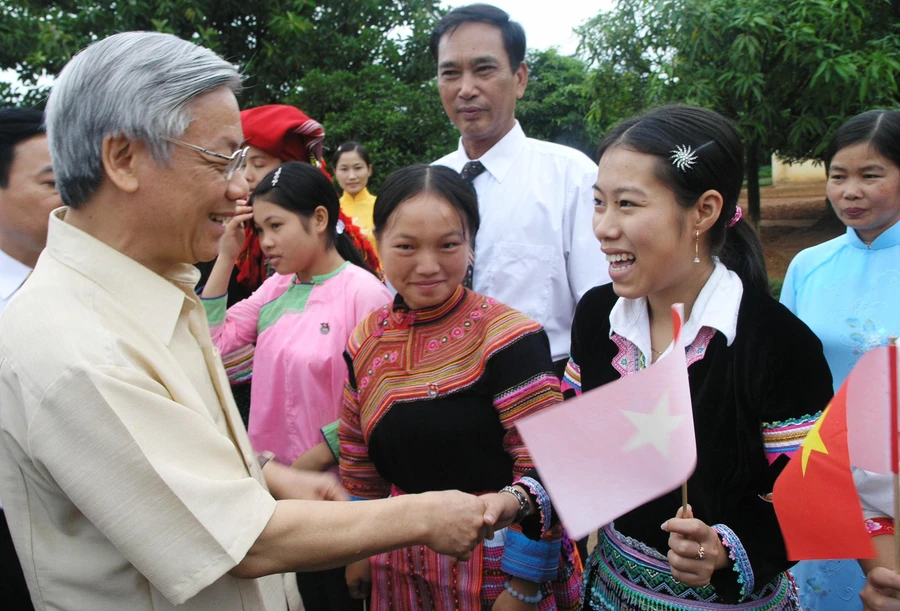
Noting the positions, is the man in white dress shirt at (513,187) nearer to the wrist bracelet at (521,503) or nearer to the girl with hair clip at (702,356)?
the girl with hair clip at (702,356)

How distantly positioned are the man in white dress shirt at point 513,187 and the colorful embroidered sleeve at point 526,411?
864 mm

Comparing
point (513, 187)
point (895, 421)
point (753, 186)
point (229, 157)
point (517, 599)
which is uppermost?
point (229, 157)

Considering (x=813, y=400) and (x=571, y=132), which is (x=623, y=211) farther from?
(x=571, y=132)

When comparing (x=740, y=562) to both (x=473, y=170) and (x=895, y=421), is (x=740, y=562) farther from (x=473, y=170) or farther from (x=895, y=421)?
(x=473, y=170)

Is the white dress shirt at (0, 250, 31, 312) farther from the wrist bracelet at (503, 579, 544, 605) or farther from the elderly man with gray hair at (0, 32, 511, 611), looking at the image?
the wrist bracelet at (503, 579, 544, 605)

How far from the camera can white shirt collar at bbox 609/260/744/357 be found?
177 cm

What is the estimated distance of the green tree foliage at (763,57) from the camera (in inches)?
293

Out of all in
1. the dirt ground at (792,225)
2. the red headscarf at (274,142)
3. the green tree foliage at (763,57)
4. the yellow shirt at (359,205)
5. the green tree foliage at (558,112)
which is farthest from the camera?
the green tree foliage at (558,112)

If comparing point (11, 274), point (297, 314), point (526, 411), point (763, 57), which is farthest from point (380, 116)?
point (526, 411)

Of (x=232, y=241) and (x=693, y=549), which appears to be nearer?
(x=693, y=549)

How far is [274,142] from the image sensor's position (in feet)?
11.8

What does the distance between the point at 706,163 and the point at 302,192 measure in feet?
5.42

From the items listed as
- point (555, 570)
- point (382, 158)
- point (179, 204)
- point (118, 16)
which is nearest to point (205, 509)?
point (179, 204)

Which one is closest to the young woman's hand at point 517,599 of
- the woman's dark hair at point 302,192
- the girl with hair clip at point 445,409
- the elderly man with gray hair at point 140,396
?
the girl with hair clip at point 445,409
